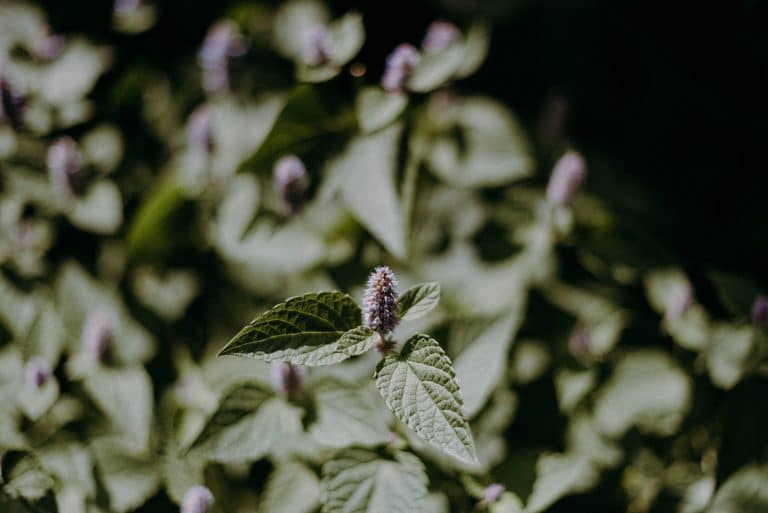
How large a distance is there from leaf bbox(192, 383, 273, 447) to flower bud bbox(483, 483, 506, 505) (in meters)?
0.65

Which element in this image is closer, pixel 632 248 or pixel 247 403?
pixel 247 403

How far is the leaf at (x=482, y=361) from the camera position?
1.67 meters

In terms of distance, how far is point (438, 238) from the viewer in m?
2.61

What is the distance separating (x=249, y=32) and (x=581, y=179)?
159 cm

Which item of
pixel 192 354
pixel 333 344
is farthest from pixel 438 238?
pixel 333 344

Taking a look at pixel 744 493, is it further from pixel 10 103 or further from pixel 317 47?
pixel 10 103

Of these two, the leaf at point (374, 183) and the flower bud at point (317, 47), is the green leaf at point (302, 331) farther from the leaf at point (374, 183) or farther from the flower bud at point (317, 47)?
the flower bud at point (317, 47)

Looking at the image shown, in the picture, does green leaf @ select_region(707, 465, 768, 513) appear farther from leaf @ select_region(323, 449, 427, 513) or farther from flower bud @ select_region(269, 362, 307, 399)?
flower bud @ select_region(269, 362, 307, 399)

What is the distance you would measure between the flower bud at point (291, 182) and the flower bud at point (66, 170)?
76 centimetres

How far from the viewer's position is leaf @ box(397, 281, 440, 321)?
146 centimetres

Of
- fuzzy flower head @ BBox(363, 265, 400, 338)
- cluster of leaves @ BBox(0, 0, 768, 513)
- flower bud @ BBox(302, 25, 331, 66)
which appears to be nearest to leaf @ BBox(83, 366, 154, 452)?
cluster of leaves @ BBox(0, 0, 768, 513)

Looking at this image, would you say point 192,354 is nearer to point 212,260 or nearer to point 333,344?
Answer: point 212,260

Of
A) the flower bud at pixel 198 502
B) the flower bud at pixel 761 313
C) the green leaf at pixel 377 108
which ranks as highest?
the green leaf at pixel 377 108

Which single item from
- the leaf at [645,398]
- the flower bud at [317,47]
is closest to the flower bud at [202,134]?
the flower bud at [317,47]
